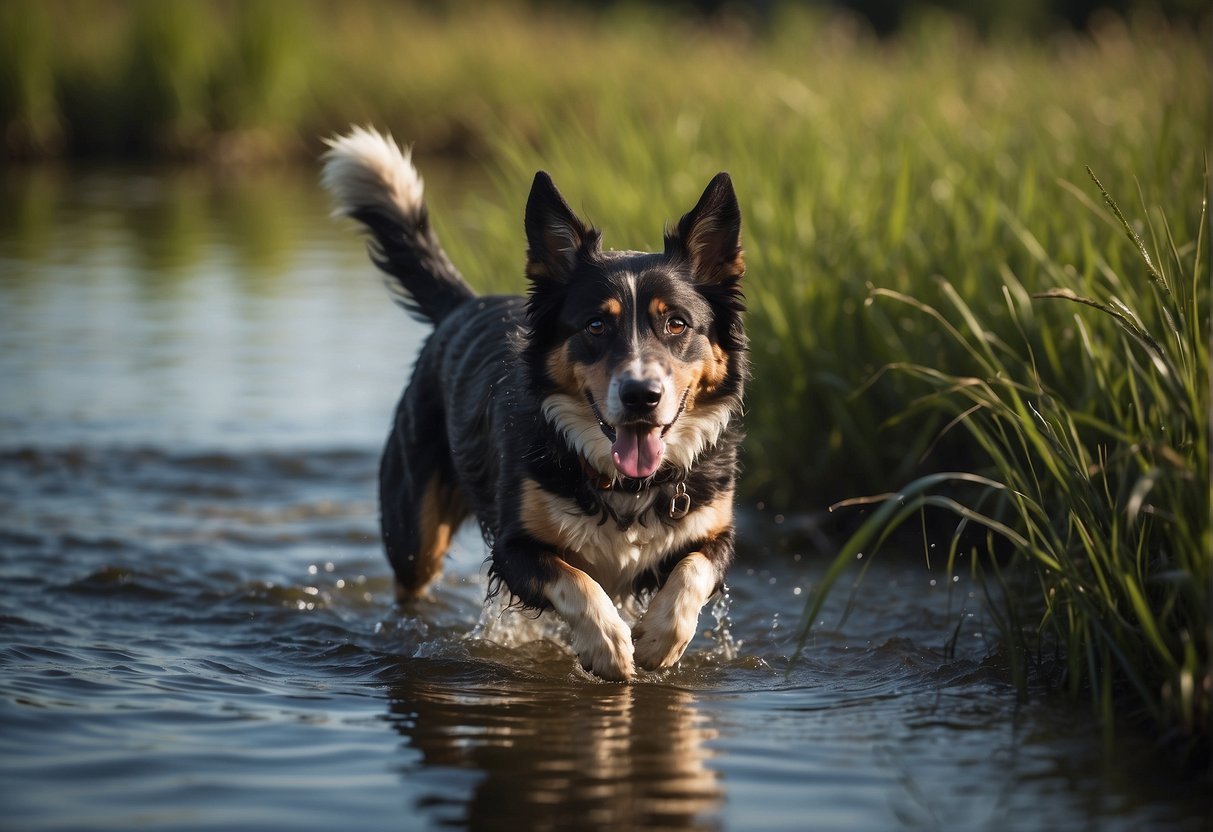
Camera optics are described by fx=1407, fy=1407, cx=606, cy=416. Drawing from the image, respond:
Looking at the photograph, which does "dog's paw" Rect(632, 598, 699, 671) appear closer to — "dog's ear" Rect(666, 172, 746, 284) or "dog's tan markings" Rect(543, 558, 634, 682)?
"dog's tan markings" Rect(543, 558, 634, 682)

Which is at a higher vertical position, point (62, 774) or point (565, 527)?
point (565, 527)

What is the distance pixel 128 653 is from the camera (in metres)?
4.87

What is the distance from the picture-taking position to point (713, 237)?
458cm

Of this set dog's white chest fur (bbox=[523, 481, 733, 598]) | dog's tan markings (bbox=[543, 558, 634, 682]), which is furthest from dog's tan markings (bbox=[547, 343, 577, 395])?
dog's tan markings (bbox=[543, 558, 634, 682])

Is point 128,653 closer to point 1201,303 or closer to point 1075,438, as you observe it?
point 1075,438

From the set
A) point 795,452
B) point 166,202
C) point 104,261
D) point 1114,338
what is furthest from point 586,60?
point 1114,338

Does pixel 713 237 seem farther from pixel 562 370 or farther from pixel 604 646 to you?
pixel 604 646

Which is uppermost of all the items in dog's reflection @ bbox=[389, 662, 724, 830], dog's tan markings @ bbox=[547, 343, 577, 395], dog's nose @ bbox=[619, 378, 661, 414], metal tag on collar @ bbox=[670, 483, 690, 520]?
dog's tan markings @ bbox=[547, 343, 577, 395]

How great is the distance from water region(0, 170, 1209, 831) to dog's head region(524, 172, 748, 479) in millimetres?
844

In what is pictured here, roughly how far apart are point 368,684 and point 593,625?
2.90ft

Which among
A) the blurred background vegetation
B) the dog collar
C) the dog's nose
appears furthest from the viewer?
the dog collar

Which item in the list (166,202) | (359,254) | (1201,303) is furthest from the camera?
(166,202)

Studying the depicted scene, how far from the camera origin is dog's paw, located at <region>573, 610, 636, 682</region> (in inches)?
165

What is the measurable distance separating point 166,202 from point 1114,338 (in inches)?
545
